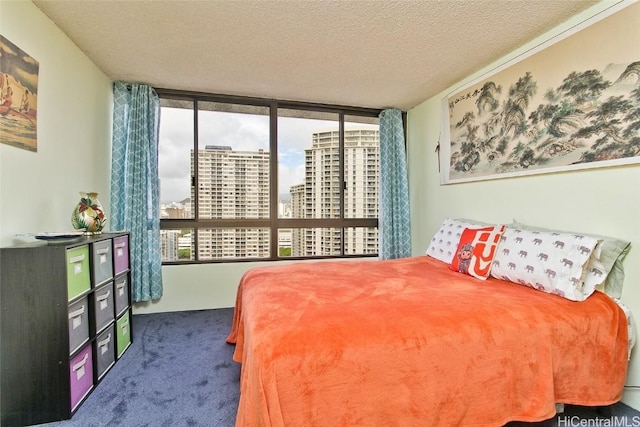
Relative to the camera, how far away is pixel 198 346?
237 cm

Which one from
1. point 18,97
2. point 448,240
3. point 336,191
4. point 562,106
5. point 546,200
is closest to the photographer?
point 18,97

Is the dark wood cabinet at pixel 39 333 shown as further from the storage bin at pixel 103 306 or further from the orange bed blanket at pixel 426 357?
the orange bed blanket at pixel 426 357

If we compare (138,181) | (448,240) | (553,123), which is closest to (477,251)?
(448,240)

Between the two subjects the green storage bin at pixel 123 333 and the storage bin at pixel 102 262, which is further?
the green storage bin at pixel 123 333

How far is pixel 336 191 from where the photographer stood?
373cm

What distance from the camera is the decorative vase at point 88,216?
6.46ft

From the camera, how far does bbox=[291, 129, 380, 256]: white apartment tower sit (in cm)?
361

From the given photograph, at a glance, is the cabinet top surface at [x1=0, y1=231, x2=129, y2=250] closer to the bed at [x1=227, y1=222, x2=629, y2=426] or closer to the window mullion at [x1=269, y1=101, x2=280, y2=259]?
the bed at [x1=227, y1=222, x2=629, y2=426]

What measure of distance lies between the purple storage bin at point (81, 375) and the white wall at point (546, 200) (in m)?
3.05

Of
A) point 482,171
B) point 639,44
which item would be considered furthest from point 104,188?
point 639,44

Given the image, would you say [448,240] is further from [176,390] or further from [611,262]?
[176,390]

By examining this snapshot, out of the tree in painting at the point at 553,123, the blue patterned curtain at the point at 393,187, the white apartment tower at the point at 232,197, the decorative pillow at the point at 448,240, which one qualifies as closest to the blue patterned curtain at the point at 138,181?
the white apartment tower at the point at 232,197

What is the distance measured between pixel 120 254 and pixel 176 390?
3.56ft

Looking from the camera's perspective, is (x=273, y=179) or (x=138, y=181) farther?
(x=273, y=179)
